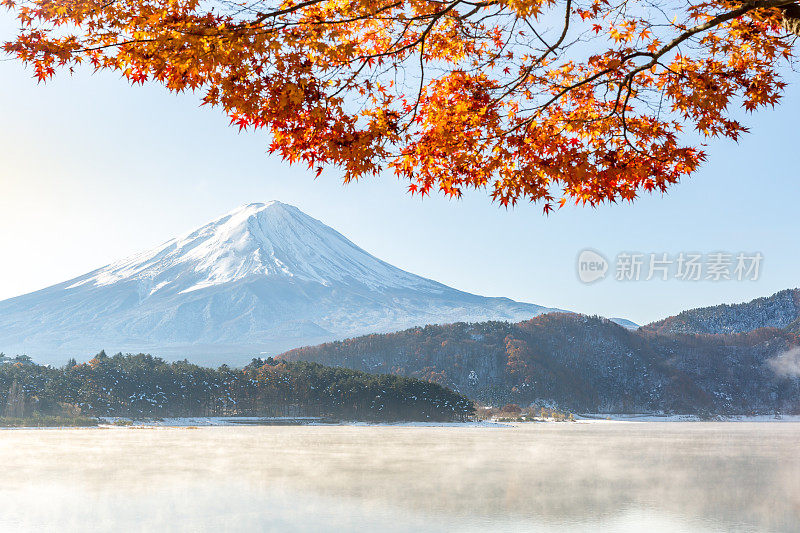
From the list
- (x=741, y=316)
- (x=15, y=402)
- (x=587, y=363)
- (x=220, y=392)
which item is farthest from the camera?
(x=741, y=316)

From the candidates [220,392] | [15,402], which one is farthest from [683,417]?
[15,402]

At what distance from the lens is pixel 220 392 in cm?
6200

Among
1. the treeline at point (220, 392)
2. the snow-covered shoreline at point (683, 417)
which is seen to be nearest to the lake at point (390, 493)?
the treeline at point (220, 392)

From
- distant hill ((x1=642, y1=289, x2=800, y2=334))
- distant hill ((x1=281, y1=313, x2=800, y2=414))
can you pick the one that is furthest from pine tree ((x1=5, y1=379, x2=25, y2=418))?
distant hill ((x1=642, y1=289, x2=800, y2=334))

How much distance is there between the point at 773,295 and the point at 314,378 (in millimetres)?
111738

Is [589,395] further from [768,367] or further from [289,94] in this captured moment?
[289,94]

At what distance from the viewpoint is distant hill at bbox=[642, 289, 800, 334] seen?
140 m

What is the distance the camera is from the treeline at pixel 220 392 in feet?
181

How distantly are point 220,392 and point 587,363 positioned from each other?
68.5m

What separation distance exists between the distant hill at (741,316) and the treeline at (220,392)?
298 feet

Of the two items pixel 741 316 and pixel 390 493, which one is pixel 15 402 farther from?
pixel 741 316

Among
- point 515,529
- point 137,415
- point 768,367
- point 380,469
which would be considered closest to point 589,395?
point 768,367

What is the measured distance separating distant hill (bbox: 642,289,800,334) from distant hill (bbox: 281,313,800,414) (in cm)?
1896

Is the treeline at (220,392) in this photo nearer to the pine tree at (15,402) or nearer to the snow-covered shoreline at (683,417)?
the pine tree at (15,402)
